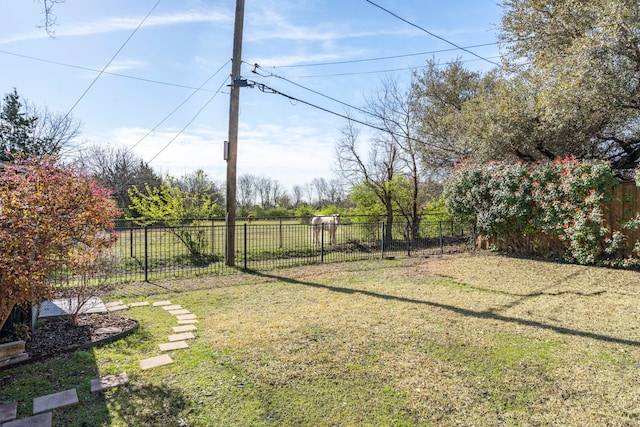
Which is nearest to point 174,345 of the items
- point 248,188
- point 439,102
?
point 439,102

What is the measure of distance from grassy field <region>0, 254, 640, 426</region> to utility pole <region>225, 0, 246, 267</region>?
7.23 ft

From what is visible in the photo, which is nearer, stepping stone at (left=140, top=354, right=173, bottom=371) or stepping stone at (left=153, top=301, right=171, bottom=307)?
stepping stone at (left=140, top=354, right=173, bottom=371)

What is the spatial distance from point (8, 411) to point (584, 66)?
32.1ft

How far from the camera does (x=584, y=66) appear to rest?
6895 millimetres

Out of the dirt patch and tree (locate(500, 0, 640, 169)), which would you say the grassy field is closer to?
the dirt patch

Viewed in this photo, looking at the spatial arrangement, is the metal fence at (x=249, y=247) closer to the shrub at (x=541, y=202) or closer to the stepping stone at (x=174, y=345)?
the shrub at (x=541, y=202)

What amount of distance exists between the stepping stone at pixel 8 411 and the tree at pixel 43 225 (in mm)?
870

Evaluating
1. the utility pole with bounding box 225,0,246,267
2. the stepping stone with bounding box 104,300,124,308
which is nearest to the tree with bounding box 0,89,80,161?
the utility pole with bounding box 225,0,246,267

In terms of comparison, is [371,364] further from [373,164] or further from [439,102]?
[439,102]

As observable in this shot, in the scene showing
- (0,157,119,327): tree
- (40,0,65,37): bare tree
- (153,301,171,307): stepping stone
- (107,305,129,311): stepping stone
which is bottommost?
(153,301,171,307): stepping stone

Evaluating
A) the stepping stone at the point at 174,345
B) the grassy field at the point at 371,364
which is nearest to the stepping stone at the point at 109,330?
the grassy field at the point at 371,364

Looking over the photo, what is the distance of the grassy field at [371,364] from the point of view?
2293 millimetres

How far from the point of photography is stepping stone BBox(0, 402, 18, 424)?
2.17 m

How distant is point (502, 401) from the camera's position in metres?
2.44
